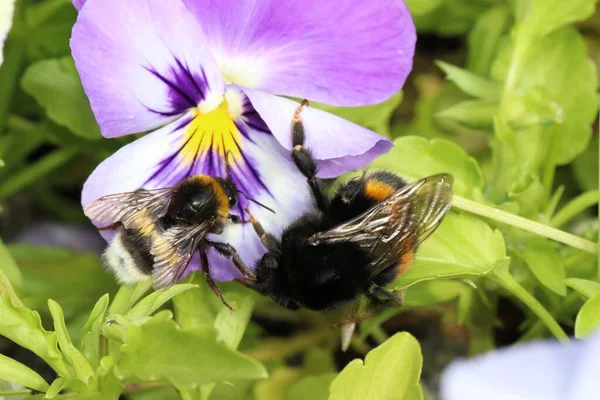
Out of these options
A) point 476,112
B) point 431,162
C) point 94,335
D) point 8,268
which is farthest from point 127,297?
point 476,112

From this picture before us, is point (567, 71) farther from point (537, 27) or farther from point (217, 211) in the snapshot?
point (217, 211)

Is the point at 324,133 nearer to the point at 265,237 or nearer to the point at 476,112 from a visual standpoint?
the point at 265,237

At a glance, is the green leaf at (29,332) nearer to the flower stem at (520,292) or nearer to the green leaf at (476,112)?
the flower stem at (520,292)

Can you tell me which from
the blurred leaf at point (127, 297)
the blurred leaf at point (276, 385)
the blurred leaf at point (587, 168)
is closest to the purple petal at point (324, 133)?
the blurred leaf at point (127, 297)

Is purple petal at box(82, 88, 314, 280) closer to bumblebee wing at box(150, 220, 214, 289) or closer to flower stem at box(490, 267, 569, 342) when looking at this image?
bumblebee wing at box(150, 220, 214, 289)

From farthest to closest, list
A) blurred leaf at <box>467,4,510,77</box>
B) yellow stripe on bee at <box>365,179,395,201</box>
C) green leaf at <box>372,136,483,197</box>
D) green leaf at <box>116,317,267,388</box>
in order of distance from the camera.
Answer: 1. blurred leaf at <box>467,4,510,77</box>
2. green leaf at <box>372,136,483,197</box>
3. yellow stripe on bee at <box>365,179,395,201</box>
4. green leaf at <box>116,317,267,388</box>

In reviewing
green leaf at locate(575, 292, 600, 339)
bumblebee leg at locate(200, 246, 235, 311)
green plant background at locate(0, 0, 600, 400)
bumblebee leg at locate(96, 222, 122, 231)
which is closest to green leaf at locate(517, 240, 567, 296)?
green plant background at locate(0, 0, 600, 400)
